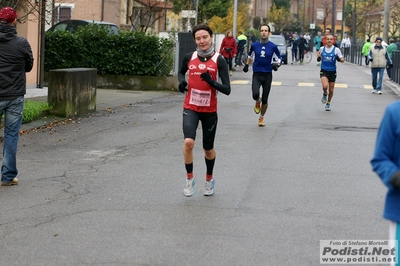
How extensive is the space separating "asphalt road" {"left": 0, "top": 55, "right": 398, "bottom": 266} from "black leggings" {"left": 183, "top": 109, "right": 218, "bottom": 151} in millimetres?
631

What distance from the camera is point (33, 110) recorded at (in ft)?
49.4

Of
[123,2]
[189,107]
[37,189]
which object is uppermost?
[123,2]

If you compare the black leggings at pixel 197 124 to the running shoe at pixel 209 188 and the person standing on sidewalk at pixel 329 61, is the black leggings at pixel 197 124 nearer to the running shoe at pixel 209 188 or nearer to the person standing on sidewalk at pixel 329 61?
the running shoe at pixel 209 188

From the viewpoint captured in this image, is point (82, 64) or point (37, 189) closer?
point (37, 189)

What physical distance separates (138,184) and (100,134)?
15.8ft

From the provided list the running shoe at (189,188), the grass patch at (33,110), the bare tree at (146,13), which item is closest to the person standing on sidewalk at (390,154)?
the running shoe at (189,188)

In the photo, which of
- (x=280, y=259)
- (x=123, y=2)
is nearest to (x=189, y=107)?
(x=280, y=259)

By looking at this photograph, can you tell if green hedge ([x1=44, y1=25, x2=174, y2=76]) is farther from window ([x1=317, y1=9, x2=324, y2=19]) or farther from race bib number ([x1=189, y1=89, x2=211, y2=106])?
window ([x1=317, y1=9, x2=324, y2=19])

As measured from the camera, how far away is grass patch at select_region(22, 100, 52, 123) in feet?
48.2

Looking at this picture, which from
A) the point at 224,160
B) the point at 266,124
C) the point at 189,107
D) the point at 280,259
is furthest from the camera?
the point at 266,124

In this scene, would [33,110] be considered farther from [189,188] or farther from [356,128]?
[189,188]

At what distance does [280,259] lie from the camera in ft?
19.9

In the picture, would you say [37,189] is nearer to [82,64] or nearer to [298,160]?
[298,160]

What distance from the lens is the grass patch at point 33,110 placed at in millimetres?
14696
